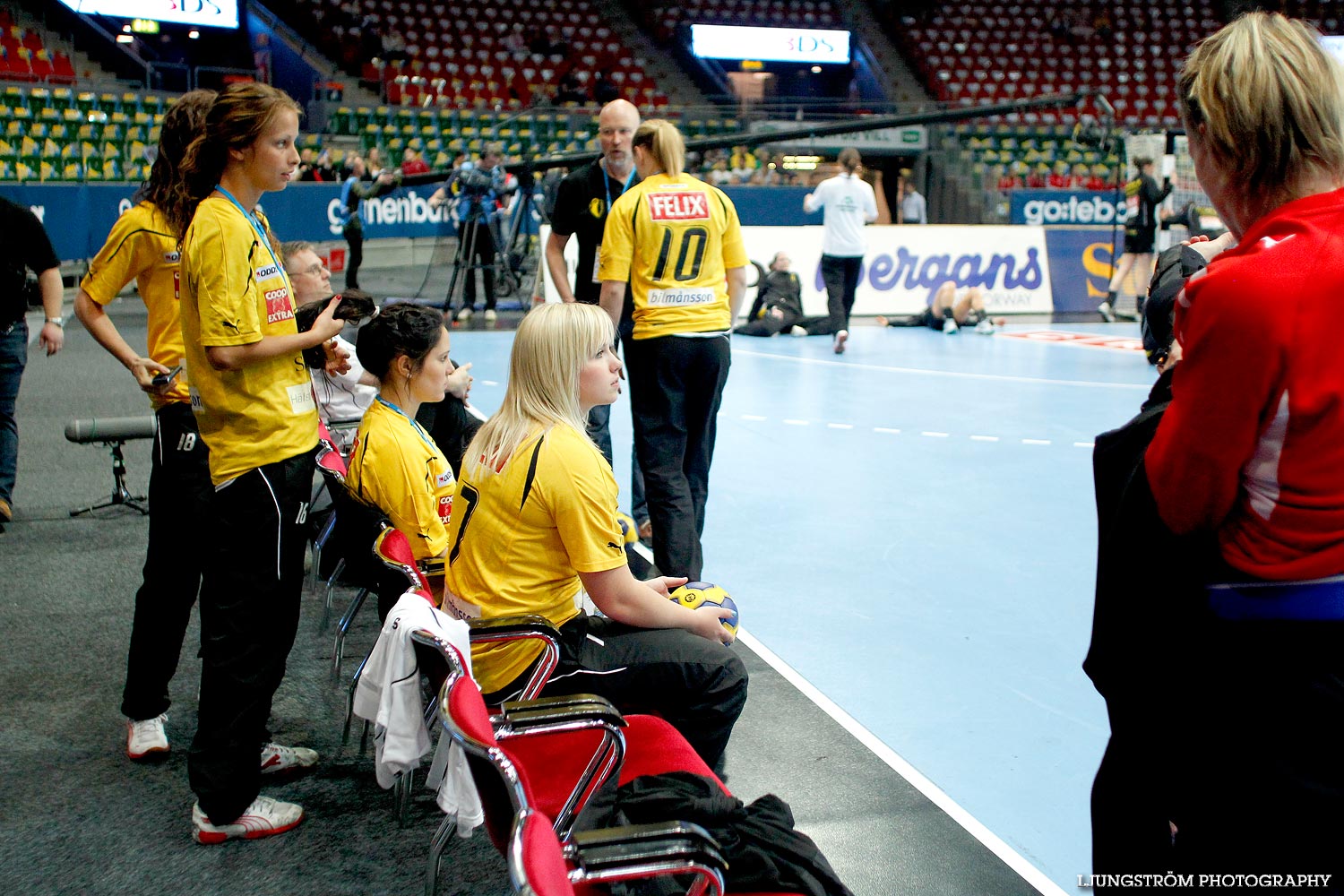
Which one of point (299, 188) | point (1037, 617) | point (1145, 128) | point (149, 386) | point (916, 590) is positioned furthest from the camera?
point (1145, 128)

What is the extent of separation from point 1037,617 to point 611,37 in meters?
25.8

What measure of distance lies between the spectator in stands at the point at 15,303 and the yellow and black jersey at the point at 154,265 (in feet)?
6.30

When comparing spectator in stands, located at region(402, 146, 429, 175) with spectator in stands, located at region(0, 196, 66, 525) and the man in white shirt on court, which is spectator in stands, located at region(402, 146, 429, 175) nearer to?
the man in white shirt on court

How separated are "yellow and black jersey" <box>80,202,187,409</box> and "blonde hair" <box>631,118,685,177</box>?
1.84 metres

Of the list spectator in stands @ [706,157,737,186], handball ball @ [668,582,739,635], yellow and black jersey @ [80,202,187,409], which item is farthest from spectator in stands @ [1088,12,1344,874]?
spectator in stands @ [706,157,737,186]

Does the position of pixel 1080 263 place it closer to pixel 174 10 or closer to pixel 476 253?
pixel 476 253

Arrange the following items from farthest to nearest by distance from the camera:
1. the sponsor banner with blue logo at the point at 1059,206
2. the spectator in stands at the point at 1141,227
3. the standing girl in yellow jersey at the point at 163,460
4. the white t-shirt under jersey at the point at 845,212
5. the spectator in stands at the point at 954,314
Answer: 1. the sponsor banner with blue logo at the point at 1059,206
2. the spectator in stands at the point at 1141,227
3. the spectator in stands at the point at 954,314
4. the white t-shirt under jersey at the point at 845,212
5. the standing girl in yellow jersey at the point at 163,460

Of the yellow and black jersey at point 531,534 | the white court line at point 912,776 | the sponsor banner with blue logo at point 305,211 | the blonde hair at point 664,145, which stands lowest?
the white court line at point 912,776

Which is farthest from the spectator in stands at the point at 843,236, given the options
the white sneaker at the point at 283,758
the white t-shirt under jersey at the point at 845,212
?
the white sneaker at the point at 283,758

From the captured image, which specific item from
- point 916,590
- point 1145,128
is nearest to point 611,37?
point 1145,128

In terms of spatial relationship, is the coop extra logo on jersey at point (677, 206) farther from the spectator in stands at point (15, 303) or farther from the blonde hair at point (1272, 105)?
the blonde hair at point (1272, 105)

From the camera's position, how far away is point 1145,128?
22938 mm

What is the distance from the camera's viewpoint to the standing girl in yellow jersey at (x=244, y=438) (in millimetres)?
2506

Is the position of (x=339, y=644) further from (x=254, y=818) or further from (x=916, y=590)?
(x=916, y=590)
